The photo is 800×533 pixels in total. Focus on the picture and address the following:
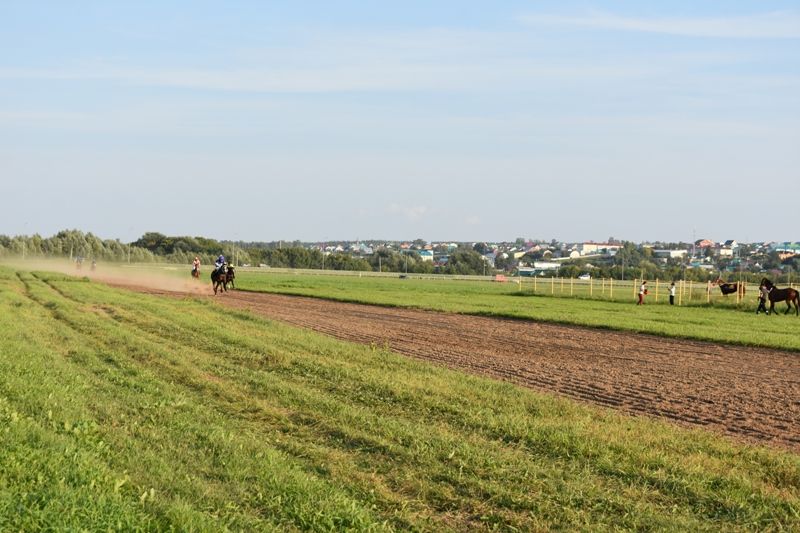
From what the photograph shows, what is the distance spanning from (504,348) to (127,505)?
17.8 m

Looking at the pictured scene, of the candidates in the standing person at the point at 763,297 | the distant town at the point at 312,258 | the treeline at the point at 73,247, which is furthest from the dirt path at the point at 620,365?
the treeline at the point at 73,247

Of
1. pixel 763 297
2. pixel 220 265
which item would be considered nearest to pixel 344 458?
pixel 763 297

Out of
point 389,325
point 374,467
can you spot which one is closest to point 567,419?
point 374,467

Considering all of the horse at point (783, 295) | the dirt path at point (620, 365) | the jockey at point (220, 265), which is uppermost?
the jockey at point (220, 265)

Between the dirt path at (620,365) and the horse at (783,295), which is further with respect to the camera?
the horse at (783,295)

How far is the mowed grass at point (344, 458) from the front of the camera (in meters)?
7.84

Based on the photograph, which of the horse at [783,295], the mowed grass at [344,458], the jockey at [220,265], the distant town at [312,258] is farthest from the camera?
the distant town at [312,258]

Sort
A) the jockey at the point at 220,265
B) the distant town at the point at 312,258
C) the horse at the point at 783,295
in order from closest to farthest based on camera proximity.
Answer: the horse at the point at 783,295 → the jockey at the point at 220,265 → the distant town at the point at 312,258

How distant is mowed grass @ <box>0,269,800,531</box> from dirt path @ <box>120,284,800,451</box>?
5.45ft

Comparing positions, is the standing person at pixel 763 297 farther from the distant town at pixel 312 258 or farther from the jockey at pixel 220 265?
the distant town at pixel 312 258

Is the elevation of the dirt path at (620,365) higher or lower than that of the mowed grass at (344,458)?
lower

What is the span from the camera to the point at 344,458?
9.95 meters

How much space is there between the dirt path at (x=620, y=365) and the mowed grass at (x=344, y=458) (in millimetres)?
1660

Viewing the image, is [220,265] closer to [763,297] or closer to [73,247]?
[763,297]
